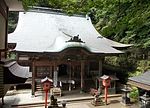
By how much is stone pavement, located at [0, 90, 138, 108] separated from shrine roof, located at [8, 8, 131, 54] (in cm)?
328

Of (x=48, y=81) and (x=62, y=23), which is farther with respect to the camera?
(x=62, y=23)

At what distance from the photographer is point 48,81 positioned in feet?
38.7

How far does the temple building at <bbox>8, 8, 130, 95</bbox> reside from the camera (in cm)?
1460

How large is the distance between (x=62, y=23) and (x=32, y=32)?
318 cm

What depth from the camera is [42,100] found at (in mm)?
13461

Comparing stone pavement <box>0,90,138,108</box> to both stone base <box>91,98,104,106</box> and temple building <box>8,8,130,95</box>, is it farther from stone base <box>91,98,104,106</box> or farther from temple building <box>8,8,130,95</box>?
temple building <box>8,8,130,95</box>

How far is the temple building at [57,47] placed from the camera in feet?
47.9

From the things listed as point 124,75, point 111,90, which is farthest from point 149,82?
point 124,75

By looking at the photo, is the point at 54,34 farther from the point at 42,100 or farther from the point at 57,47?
the point at 42,100

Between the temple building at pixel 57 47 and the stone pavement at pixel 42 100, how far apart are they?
812mm

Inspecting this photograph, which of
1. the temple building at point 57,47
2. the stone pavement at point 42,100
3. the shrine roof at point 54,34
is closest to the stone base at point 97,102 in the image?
the stone pavement at point 42,100

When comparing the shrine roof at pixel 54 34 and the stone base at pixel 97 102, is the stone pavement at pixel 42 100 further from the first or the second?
the shrine roof at pixel 54 34

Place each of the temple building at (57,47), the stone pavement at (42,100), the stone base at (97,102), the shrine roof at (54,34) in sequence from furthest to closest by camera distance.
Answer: the shrine roof at (54,34) < the temple building at (57,47) < the stone base at (97,102) < the stone pavement at (42,100)

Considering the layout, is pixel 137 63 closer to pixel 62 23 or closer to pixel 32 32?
pixel 62 23
